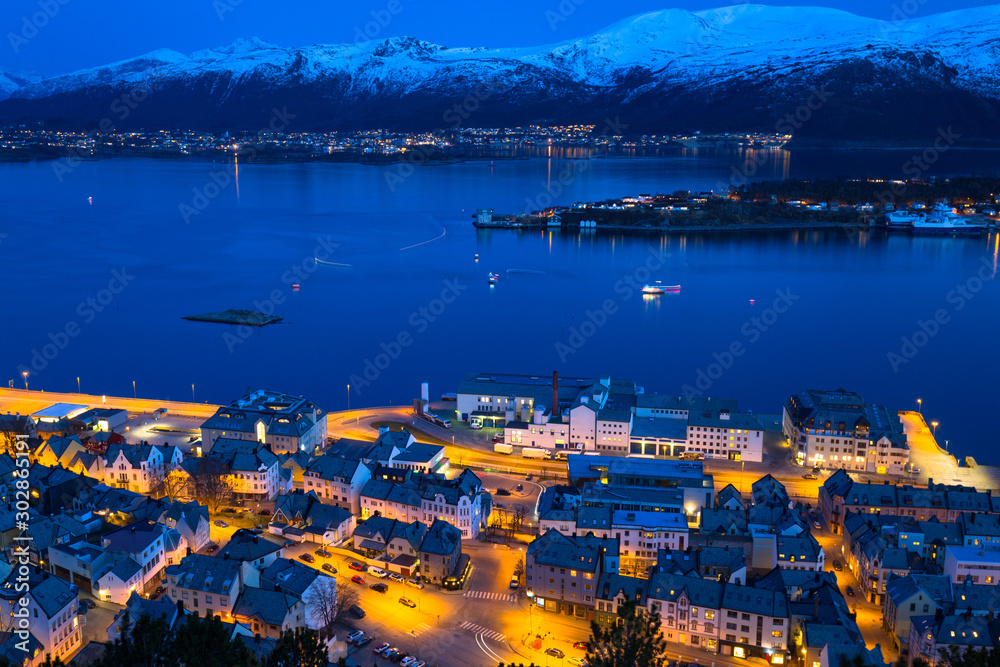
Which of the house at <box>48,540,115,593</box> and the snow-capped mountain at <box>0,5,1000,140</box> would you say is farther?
the snow-capped mountain at <box>0,5,1000,140</box>

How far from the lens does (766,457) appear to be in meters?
9.03

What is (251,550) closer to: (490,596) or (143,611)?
(143,611)

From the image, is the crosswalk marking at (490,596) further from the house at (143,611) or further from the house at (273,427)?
the house at (273,427)

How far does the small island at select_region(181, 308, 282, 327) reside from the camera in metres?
15.2

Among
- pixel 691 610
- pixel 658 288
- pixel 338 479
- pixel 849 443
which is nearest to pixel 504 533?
pixel 338 479

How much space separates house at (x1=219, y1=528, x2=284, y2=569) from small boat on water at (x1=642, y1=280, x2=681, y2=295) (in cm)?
1270

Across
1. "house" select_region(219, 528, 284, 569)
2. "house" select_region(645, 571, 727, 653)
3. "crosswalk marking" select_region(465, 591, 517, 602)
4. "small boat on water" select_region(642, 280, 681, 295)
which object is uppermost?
"small boat on water" select_region(642, 280, 681, 295)

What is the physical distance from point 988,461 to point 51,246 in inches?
832

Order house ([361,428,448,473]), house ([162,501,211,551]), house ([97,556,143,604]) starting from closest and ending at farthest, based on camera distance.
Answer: house ([97,556,143,604])
house ([162,501,211,551])
house ([361,428,448,473])

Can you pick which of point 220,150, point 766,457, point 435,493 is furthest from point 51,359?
point 220,150

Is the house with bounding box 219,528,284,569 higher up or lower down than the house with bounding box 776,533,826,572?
higher up

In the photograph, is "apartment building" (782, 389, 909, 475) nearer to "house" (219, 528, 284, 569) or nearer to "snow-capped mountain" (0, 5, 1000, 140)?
"house" (219, 528, 284, 569)

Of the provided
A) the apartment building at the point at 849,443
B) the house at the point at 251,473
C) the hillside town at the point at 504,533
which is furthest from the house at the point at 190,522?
the apartment building at the point at 849,443

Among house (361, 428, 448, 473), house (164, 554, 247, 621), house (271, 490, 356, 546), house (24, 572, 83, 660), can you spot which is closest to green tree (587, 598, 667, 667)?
house (164, 554, 247, 621)
